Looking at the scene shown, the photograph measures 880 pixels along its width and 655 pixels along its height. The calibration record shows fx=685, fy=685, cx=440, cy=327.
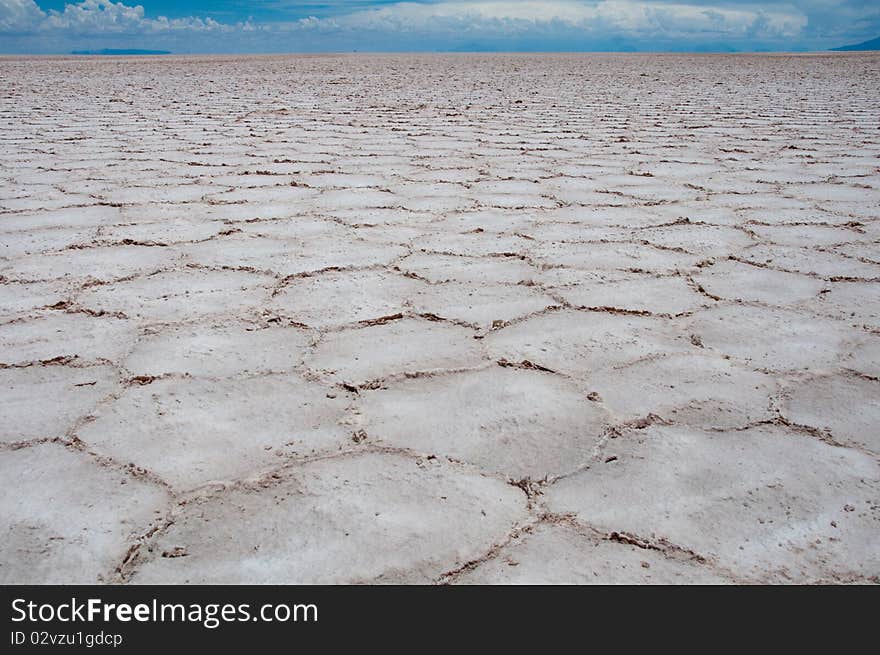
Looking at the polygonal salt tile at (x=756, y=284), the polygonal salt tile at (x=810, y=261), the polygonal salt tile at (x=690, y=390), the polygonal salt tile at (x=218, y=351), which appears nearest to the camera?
the polygonal salt tile at (x=690, y=390)

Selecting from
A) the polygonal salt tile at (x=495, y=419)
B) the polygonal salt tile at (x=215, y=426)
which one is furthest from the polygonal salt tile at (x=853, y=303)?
the polygonal salt tile at (x=215, y=426)

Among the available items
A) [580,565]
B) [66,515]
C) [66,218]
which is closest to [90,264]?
[66,218]

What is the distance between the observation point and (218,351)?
1.15 metres

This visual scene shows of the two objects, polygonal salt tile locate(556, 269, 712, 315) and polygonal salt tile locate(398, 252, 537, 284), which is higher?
polygonal salt tile locate(398, 252, 537, 284)

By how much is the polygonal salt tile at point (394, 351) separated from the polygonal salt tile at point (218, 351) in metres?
0.05

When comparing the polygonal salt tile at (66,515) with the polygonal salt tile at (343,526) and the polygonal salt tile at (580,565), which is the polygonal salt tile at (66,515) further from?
the polygonal salt tile at (580,565)

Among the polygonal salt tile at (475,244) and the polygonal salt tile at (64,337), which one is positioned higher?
the polygonal salt tile at (475,244)

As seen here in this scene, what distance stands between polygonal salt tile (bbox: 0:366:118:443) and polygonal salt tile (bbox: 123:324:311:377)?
6cm

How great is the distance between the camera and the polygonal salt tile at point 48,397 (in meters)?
0.93

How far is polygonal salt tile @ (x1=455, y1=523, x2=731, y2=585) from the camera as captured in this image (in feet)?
2.25

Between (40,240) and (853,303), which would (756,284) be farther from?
(40,240)
